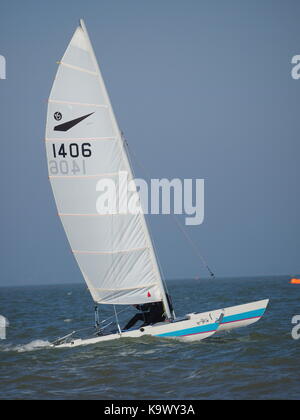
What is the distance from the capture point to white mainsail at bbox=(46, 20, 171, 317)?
20.8m

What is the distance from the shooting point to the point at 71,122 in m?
20.9

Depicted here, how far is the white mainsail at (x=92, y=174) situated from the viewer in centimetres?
2084

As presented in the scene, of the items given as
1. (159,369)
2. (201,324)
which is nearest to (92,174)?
(201,324)

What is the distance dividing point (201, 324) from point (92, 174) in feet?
19.5

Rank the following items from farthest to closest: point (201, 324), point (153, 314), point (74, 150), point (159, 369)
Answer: point (153, 314) → point (74, 150) → point (201, 324) → point (159, 369)

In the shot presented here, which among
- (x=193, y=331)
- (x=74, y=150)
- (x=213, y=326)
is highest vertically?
(x=74, y=150)

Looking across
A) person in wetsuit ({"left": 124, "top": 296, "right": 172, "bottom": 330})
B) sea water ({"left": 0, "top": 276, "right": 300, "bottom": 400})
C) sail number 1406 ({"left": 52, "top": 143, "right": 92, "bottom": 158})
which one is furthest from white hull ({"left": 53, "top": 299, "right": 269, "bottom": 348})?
sail number 1406 ({"left": 52, "top": 143, "right": 92, "bottom": 158})

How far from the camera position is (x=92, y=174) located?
69.3ft

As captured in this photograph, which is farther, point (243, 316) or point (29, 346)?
point (29, 346)

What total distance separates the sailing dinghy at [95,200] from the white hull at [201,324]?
0.10 feet

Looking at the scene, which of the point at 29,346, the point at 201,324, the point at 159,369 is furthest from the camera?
the point at 29,346

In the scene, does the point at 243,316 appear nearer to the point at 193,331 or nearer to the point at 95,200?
the point at 193,331

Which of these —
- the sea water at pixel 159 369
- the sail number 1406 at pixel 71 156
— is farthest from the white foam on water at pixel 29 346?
the sail number 1406 at pixel 71 156
